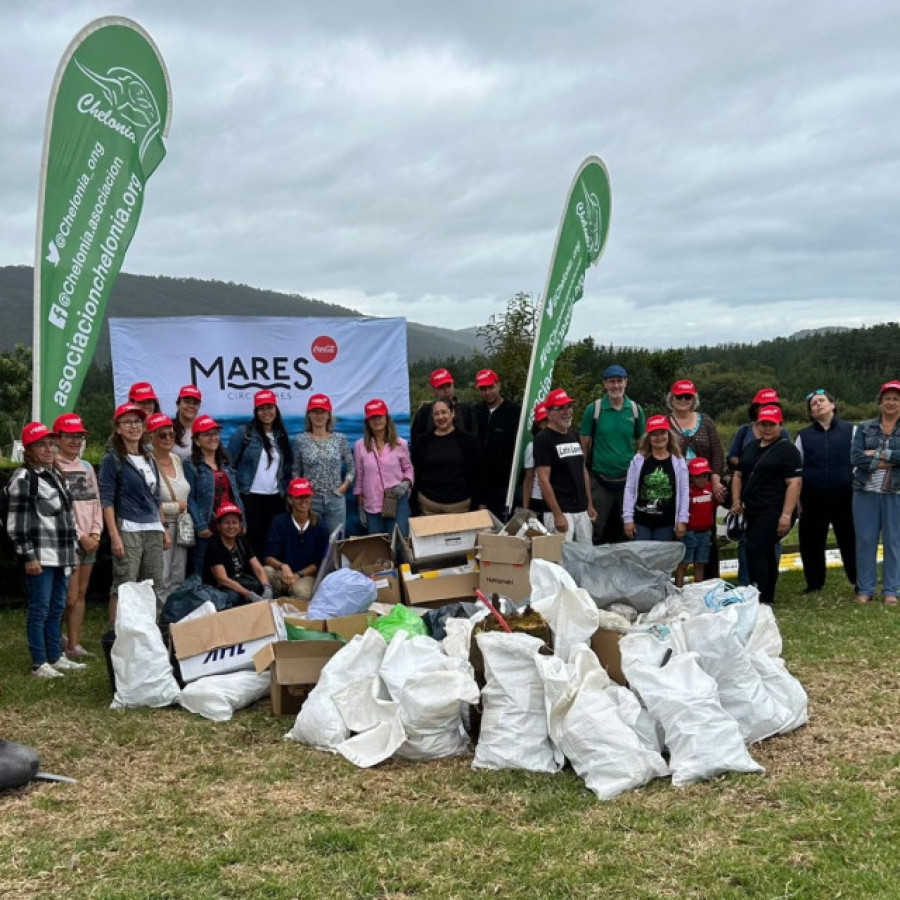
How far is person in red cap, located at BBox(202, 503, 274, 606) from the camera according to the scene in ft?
19.7

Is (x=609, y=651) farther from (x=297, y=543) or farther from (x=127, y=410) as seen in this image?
(x=127, y=410)

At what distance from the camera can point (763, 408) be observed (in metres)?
7.05

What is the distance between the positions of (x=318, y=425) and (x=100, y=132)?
2.45 m

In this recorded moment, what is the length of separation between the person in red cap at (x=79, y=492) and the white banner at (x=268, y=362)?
4.76ft

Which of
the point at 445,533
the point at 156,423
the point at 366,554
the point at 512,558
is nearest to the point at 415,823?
the point at 512,558

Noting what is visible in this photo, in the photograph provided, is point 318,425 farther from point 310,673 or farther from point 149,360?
point 310,673

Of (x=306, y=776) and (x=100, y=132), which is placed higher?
(x=100, y=132)

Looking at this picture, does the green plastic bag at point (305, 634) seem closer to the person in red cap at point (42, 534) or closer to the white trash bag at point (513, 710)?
the white trash bag at point (513, 710)

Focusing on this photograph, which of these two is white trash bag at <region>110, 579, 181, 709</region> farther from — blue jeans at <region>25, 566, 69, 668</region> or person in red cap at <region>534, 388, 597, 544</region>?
person in red cap at <region>534, 388, 597, 544</region>

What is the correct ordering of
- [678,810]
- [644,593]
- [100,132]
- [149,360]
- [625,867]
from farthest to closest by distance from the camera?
[149,360] → [100,132] → [644,593] → [678,810] → [625,867]

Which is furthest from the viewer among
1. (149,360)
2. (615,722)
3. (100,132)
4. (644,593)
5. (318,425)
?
(149,360)

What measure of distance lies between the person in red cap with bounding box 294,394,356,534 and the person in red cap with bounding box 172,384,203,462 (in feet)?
2.47

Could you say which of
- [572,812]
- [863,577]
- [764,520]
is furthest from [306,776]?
[863,577]

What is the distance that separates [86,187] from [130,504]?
7.04 feet
